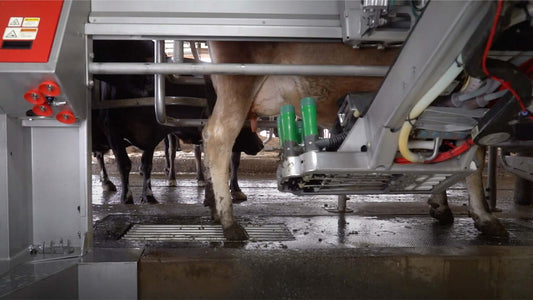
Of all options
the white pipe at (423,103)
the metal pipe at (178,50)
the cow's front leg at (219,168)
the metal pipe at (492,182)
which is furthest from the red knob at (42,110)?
the metal pipe at (492,182)

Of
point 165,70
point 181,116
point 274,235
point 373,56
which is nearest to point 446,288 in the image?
point 274,235

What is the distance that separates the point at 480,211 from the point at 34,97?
2722 mm

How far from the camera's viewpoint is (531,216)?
11.1 feet

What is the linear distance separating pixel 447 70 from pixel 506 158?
2.67 m

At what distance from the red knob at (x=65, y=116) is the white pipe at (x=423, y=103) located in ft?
4.67

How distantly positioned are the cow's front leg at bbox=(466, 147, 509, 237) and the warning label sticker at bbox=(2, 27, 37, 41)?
2.49 meters

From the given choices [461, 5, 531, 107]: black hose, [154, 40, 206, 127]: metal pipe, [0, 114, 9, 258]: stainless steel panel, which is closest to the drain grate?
[0, 114, 9, 258]: stainless steel panel

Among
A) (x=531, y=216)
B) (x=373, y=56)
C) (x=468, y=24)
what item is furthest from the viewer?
(x=531, y=216)

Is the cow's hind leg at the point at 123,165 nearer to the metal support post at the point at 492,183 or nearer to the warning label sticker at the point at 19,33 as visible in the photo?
the warning label sticker at the point at 19,33

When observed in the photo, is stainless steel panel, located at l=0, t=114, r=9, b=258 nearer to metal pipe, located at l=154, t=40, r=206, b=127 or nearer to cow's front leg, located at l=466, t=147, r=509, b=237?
metal pipe, located at l=154, t=40, r=206, b=127

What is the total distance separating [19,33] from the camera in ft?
5.57

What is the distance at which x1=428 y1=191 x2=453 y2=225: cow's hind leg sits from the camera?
306 centimetres

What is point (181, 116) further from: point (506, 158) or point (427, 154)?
point (427, 154)

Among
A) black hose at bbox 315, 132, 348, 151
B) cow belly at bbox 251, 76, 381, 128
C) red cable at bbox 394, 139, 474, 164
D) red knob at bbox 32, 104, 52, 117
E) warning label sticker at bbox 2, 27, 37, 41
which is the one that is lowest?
red cable at bbox 394, 139, 474, 164
